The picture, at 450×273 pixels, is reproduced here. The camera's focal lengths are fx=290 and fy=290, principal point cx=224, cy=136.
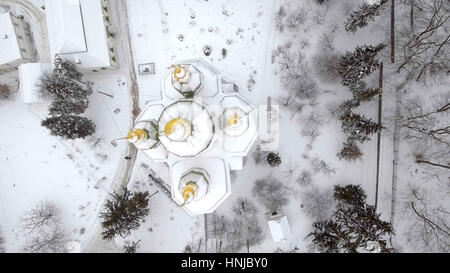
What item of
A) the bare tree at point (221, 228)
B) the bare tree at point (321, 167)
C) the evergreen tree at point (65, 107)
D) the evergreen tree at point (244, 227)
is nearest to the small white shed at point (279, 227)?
the evergreen tree at point (244, 227)

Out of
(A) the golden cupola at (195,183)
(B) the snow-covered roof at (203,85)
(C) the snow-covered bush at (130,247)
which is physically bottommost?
(C) the snow-covered bush at (130,247)

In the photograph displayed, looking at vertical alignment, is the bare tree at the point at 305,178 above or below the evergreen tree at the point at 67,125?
below

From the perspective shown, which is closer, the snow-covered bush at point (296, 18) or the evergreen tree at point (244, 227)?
the snow-covered bush at point (296, 18)

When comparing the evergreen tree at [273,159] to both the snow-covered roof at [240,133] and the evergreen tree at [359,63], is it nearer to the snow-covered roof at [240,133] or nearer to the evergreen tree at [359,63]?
the snow-covered roof at [240,133]

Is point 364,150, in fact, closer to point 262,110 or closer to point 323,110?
point 323,110

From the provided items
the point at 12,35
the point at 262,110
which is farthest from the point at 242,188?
the point at 12,35

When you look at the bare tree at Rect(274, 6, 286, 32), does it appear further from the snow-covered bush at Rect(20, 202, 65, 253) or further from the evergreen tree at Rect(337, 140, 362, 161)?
the snow-covered bush at Rect(20, 202, 65, 253)
